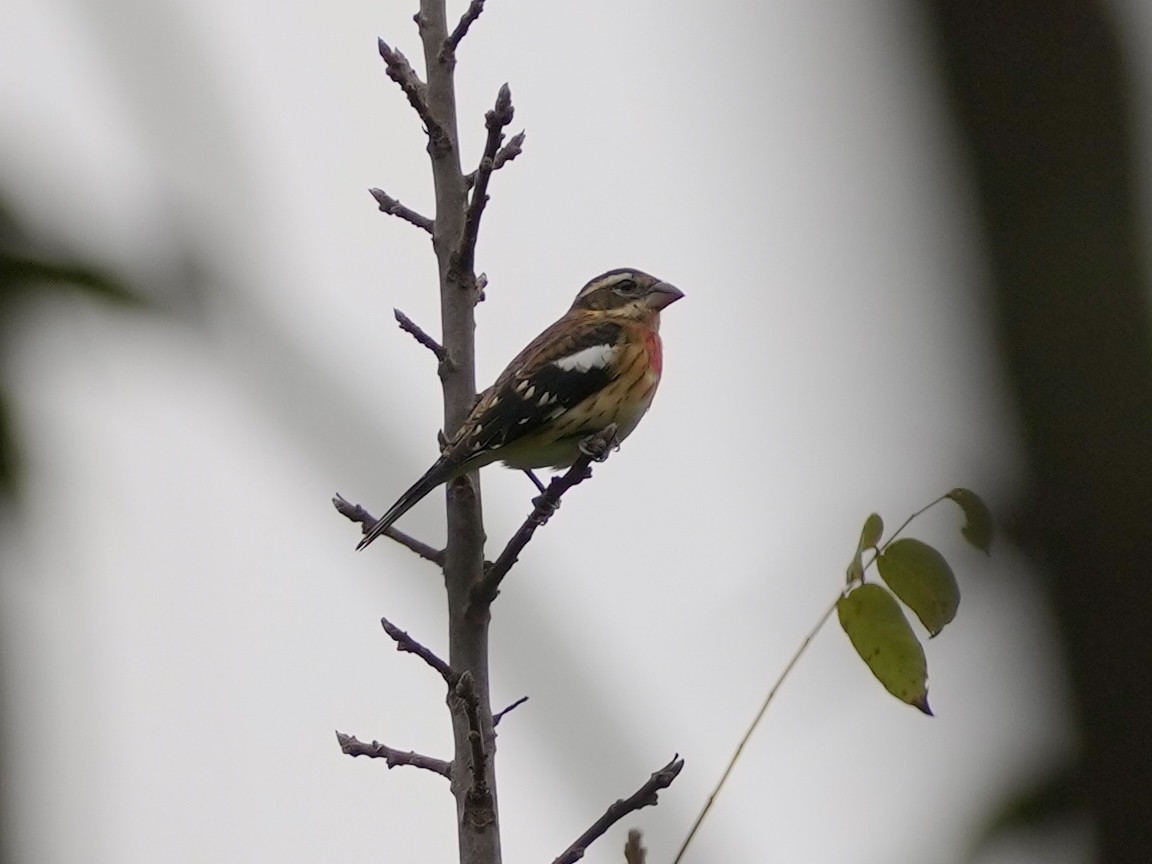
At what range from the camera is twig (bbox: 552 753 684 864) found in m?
3.64

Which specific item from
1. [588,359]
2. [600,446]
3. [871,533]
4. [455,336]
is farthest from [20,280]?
[588,359]

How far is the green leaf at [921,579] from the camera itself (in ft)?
8.76

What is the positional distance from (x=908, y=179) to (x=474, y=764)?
9.61 ft

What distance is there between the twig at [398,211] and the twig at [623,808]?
6.89 feet

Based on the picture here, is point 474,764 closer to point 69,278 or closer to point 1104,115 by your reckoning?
point 69,278

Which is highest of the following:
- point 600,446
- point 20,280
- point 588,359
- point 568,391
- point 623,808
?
point 588,359

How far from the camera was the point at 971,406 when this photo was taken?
0.75 metres

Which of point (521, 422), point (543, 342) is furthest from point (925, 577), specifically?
point (543, 342)

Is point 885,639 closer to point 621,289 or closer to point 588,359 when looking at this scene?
point 588,359

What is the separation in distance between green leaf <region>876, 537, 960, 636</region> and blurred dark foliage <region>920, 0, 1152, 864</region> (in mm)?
1885

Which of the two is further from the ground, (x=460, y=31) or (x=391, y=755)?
(x=460, y=31)

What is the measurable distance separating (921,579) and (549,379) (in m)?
3.64

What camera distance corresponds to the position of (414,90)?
4746 millimetres

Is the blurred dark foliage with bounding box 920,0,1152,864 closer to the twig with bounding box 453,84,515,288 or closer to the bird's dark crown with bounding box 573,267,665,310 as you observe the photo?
the twig with bounding box 453,84,515,288
